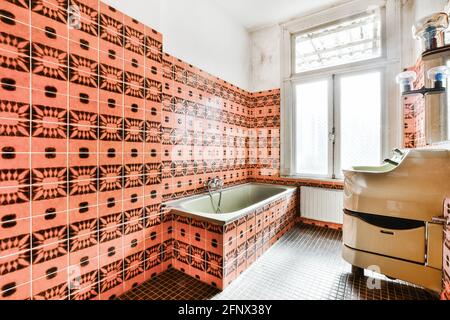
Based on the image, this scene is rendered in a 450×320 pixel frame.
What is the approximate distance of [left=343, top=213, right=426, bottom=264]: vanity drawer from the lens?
→ 1.42 metres

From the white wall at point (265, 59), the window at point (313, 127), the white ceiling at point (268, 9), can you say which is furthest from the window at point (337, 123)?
the white ceiling at point (268, 9)

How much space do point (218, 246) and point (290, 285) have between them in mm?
624

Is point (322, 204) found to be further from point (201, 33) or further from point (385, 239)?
point (201, 33)

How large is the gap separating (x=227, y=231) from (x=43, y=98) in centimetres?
141

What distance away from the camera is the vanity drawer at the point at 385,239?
1.42m

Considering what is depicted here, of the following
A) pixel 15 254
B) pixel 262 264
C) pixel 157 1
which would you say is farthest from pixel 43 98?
pixel 262 264

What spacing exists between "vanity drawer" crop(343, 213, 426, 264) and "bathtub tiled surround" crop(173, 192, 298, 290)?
75 cm

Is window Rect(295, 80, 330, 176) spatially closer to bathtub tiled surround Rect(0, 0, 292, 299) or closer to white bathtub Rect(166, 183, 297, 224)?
white bathtub Rect(166, 183, 297, 224)

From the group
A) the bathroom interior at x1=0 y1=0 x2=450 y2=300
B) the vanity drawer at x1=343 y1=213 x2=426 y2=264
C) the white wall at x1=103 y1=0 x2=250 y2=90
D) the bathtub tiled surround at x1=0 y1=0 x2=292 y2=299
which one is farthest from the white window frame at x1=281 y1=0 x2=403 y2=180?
the bathtub tiled surround at x1=0 y1=0 x2=292 y2=299

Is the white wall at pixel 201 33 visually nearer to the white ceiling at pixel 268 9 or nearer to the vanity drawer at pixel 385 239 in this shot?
the white ceiling at pixel 268 9

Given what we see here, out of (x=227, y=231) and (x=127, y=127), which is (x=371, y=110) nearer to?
(x=227, y=231)

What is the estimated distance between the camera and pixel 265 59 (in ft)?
10.7

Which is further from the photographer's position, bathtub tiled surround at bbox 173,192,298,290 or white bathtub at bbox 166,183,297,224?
white bathtub at bbox 166,183,297,224
